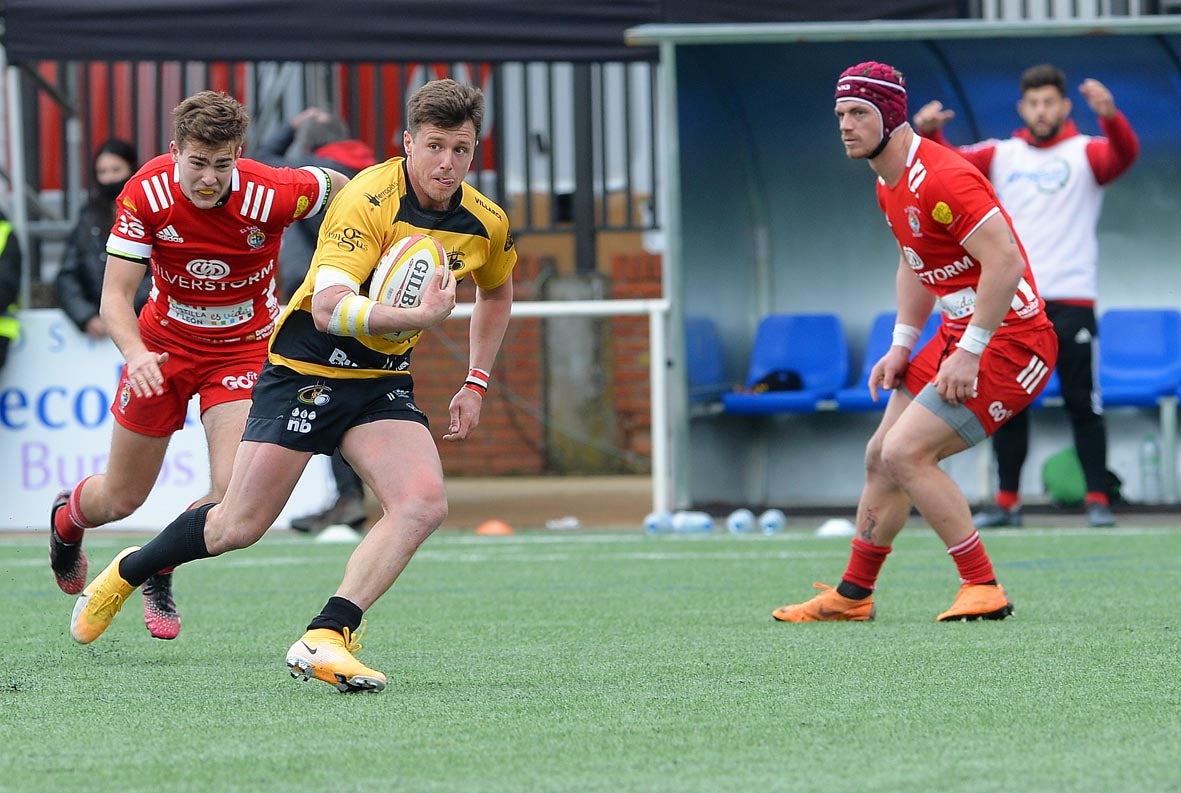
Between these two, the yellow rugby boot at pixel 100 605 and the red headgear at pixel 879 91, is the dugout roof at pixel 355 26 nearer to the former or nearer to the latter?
the red headgear at pixel 879 91

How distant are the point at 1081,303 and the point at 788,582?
→ 3260 mm

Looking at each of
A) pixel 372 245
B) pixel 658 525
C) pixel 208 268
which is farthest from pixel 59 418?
pixel 372 245

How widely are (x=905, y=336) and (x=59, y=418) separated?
6.27 metres

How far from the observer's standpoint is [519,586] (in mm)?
7531

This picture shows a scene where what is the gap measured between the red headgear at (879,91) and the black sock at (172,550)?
7.76 ft

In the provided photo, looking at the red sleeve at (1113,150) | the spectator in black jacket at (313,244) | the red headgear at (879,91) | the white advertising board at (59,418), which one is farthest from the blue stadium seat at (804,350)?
the red headgear at (879,91)

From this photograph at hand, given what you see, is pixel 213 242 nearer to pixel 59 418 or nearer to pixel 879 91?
pixel 879 91

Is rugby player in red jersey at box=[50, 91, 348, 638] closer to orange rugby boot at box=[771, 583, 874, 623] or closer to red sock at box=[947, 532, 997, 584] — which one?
orange rugby boot at box=[771, 583, 874, 623]

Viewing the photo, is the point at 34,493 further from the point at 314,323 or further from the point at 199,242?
the point at 314,323

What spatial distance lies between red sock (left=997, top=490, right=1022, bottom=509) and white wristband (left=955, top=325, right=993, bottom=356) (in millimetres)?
4336

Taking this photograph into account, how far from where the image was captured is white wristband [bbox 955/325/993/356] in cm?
573

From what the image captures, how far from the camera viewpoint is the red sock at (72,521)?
6105mm

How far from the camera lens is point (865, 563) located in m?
6.11

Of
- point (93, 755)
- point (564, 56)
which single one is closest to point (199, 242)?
point (93, 755)
